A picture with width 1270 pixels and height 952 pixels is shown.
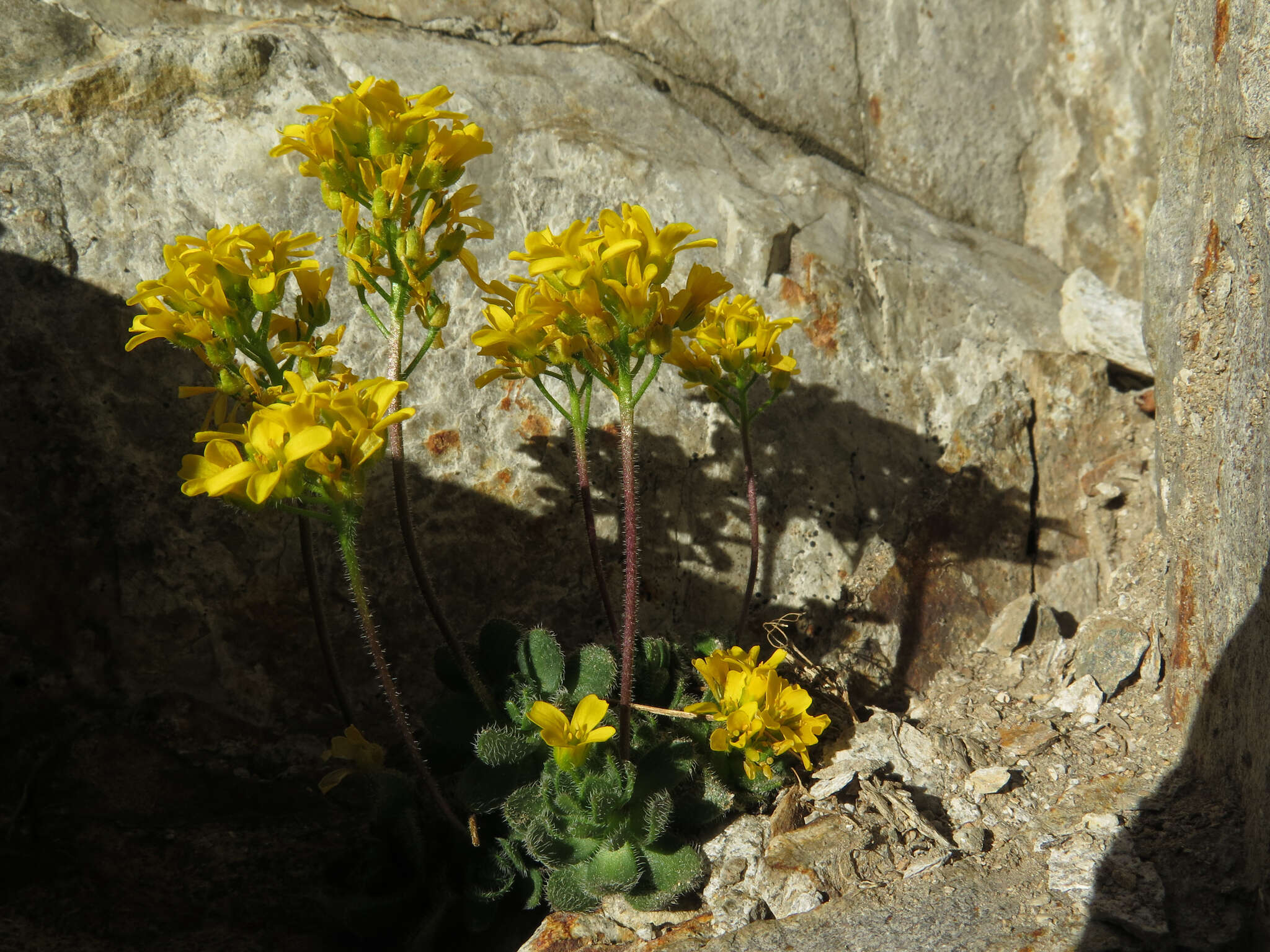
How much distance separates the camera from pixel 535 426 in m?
3.01

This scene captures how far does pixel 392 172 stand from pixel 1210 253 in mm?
1962

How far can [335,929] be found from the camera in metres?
2.56

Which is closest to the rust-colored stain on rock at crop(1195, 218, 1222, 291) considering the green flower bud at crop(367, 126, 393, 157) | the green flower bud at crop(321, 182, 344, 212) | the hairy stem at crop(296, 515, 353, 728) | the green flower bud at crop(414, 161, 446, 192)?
the green flower bud at crop(414, 161, 446, 192)

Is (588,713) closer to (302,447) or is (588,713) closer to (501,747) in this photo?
(501,747)

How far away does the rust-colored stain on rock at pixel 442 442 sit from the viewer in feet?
9.59

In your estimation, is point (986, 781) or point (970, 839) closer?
point (970, 839)

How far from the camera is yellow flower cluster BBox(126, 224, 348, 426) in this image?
1.98 m

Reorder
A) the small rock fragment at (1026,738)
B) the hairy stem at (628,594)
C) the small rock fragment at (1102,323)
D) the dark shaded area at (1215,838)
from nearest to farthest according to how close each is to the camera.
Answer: the dark shaded area at (1215,838) → the hairy stem at (628,594) → the small rock fragment at (1026,738) → the small rock fragment at (1102,323)

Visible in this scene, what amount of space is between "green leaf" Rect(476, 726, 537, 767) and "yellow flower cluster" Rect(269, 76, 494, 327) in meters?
0.95

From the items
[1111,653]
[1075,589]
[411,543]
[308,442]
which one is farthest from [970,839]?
[308,442]

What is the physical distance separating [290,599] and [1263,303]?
2538 mm

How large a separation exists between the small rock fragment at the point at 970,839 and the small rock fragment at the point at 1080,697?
0.56 meters

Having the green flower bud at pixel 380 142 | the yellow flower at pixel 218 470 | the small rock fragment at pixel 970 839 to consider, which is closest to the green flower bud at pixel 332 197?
the green flower bud at pixel 380 142

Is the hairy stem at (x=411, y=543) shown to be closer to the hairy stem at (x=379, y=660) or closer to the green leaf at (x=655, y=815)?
the hairy stem at (x=379, y=660)
